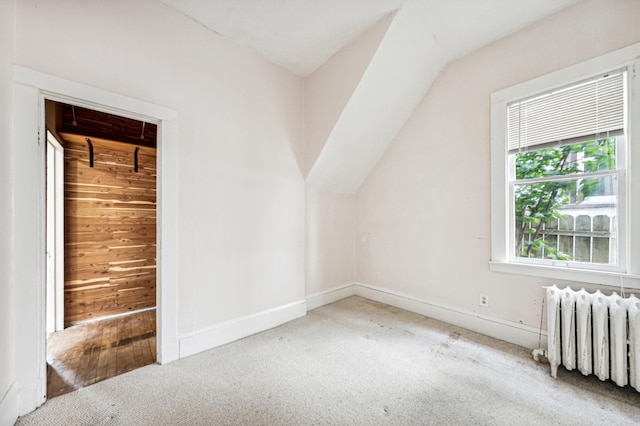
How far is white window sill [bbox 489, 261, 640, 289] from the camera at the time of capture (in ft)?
6.19

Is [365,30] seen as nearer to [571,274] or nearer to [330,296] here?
[571,274]

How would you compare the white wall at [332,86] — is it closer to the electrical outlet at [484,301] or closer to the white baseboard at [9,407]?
the electrical outlet at [484,301]

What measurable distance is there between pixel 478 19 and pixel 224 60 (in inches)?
92.3

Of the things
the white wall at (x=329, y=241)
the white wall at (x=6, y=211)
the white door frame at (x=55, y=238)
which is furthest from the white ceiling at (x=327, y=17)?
the white door frame at (x=55, y=238)

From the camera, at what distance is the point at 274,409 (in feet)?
5.30

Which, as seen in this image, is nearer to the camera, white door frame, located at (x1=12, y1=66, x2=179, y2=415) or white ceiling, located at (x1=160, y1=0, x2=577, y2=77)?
white door frame, located at (x1=12, y1=66, x2=179, y2=415)

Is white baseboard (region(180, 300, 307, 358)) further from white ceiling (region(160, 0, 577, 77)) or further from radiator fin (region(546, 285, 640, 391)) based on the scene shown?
white ceiling (region(160, 0, 577, 77))

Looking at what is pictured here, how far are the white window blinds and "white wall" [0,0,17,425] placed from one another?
12.3 ft

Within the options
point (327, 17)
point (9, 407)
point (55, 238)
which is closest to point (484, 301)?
point (327, 17)

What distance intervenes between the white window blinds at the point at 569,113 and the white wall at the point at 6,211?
12.3ft

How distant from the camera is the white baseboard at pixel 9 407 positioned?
139 centimetres

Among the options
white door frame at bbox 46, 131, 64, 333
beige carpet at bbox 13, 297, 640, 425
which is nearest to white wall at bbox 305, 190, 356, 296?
beige carpet at bbox 13, 297, 640, 425

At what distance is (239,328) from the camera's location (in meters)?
2.53

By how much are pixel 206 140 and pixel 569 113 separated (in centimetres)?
316
